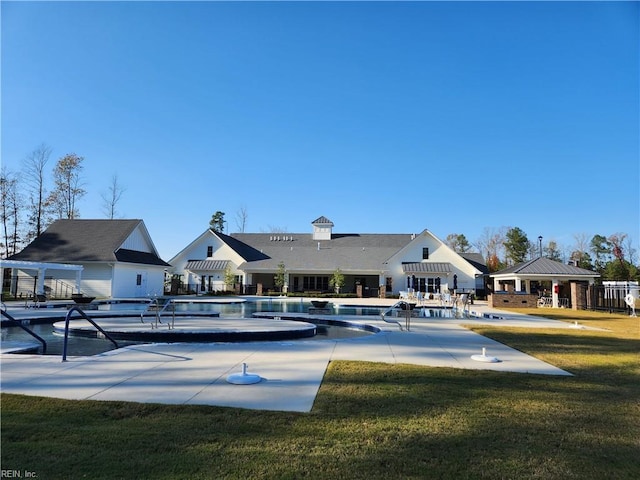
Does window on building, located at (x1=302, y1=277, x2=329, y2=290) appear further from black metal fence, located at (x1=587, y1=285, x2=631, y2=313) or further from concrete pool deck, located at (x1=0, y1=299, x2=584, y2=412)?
concrete pool deck, located at (x1=0, y1=299, x2=584, y2=412)

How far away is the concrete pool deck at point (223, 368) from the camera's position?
5.61 meters

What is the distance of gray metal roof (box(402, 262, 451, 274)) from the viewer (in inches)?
1649

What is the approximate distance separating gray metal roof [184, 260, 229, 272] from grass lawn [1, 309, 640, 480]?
128 ft

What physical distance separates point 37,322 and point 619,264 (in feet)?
189

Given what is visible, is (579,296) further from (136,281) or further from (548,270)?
(136,281)

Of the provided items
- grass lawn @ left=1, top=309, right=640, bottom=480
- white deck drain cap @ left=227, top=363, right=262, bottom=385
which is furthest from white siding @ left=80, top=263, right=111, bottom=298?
grass lawn @ left=1, top=309, right=640, bottom=480

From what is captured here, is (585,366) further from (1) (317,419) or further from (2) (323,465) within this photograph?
(2) (323,465)

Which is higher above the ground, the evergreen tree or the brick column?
the evergreen tree

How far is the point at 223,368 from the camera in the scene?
7430 mm

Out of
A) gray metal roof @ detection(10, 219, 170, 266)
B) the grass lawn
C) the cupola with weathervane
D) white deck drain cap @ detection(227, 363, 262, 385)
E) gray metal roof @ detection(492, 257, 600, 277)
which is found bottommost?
the grass lawn

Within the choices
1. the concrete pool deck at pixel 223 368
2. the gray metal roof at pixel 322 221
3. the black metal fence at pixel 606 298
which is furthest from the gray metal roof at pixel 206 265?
the concrete pool deck at pixel 223 368

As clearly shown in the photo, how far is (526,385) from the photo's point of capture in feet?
21.8

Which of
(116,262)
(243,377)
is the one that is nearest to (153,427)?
(243,377)

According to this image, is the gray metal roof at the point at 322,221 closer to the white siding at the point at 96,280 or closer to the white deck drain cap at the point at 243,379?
the white siding at the point at 96,280
